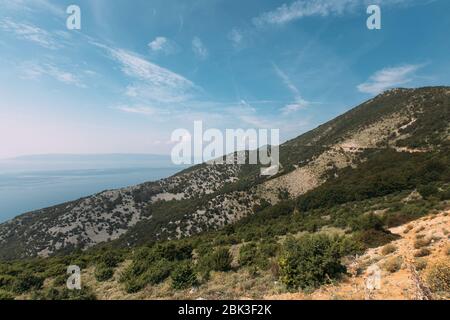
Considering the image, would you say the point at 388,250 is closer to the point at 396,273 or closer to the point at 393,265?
the point at 393,265

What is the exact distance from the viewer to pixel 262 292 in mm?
9328

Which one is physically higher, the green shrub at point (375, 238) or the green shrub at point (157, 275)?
the green shrub at point (375, 238)

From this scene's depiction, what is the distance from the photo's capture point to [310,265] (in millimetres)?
9195

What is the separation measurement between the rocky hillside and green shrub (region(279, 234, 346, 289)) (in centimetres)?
4357

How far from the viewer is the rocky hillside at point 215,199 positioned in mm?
55200

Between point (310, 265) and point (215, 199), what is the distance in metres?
53.4

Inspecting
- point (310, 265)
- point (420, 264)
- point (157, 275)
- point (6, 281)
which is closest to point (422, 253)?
point (420, 264)

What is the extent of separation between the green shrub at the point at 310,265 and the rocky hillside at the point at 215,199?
1715 inches

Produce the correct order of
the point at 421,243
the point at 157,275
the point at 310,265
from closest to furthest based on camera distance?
the point at 310,265
the point at 421,243
the point at 157,275

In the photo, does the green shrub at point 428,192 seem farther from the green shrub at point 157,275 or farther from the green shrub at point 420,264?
the green shrub at point 157,275

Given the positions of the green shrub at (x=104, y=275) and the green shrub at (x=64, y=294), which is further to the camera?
the green shrub at (x=104, y=275)

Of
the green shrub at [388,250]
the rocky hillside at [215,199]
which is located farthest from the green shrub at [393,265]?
the rocky hillside at [215,199]

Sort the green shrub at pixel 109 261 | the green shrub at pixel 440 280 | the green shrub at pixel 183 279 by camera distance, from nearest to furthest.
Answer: the green shrub at pixel 440 280 < the green shrub at pixel 183 279 < the green shrub at pixel 109 261

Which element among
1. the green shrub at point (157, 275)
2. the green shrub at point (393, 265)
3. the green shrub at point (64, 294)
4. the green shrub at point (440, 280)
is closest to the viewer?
the green shrub at point (440, 280)
